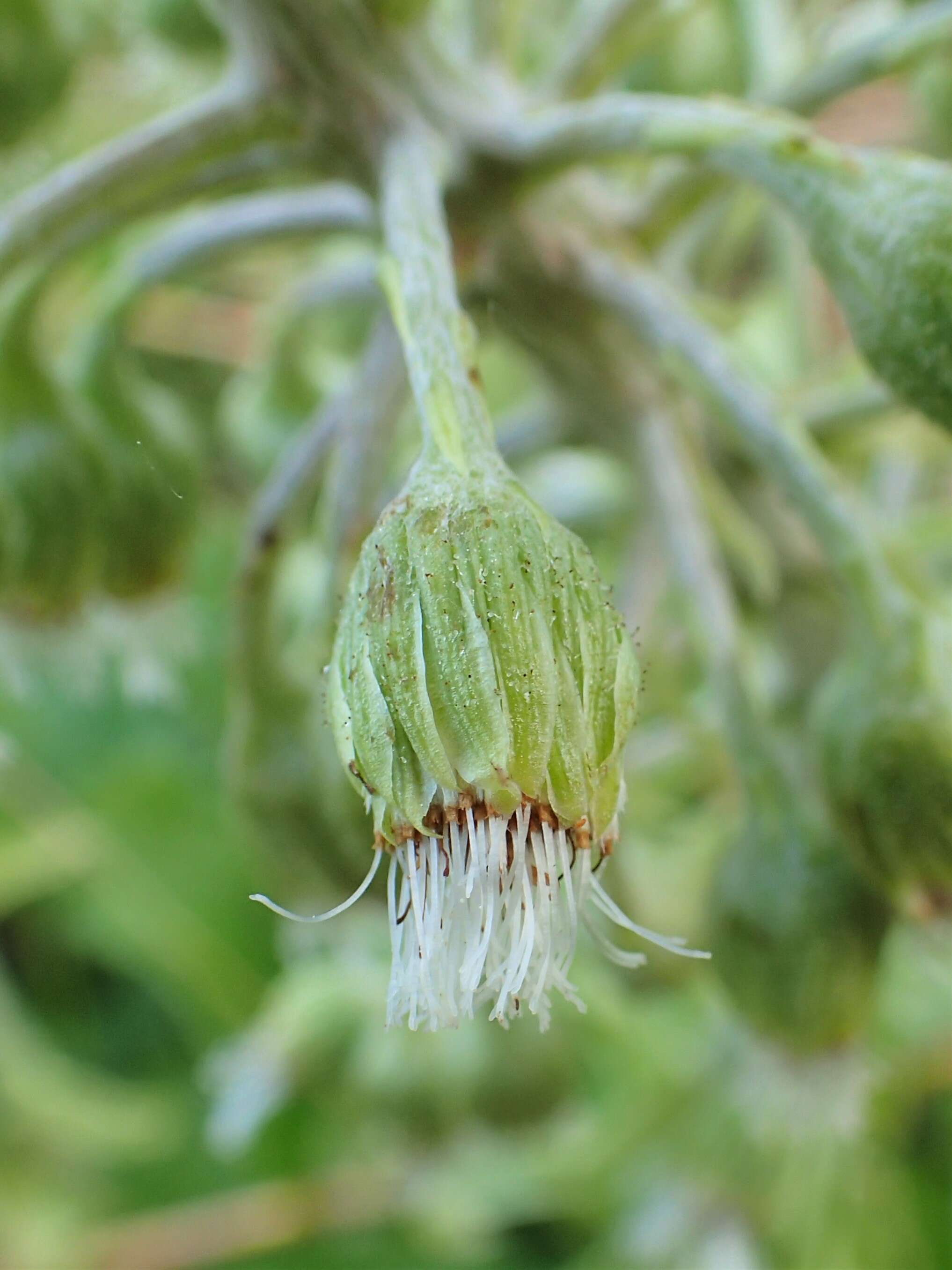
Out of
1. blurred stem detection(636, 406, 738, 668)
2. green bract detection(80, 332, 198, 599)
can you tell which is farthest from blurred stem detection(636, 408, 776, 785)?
green bract detection(80, 332, 198, 599)

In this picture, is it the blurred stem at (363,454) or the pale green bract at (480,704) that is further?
the blurred stem at (363,454)

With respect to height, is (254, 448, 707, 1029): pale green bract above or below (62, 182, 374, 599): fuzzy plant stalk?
below

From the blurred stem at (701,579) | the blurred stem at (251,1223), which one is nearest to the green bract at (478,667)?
the blurred stem at (701,579)

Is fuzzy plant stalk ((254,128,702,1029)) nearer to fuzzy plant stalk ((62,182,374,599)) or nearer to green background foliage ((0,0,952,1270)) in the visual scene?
green background foliage ((0,0,952,1270))

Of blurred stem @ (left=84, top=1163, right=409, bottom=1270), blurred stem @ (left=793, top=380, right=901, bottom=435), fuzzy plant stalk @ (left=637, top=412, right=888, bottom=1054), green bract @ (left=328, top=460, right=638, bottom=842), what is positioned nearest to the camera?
green bract @ (left=328, top=460, right=638, bottom=842)

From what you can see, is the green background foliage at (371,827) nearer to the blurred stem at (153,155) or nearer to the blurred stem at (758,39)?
the blurred stem at (758,39)

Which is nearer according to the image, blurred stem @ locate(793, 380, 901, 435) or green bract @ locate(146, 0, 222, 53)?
blurred stem @ locate(793, 380, 901, 435)

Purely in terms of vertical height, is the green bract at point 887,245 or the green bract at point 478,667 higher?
the green bract at point 887,245

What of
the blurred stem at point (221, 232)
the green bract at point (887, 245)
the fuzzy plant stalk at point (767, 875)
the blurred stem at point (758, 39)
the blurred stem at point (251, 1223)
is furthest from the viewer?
the blurred stem at point (251, 1223)

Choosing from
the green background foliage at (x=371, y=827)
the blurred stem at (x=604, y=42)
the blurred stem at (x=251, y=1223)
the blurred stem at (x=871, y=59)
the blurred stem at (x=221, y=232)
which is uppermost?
the blurred stem at (x=604, y=42)
